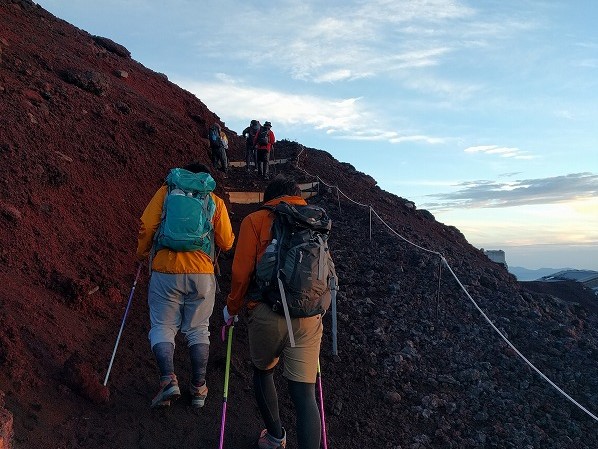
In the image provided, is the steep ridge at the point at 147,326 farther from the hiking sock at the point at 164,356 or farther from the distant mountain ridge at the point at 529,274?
the distant mountain ridge at the point at 529,274

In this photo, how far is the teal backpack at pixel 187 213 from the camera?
16.3ft

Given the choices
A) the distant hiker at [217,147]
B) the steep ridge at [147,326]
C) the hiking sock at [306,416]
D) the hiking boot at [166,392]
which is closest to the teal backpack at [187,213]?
the hiking boot at [166,392]

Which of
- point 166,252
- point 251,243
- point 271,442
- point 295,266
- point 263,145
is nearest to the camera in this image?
point 295,266

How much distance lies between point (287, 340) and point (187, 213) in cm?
148

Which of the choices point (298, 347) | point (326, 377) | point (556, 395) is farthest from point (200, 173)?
point (556, 395)

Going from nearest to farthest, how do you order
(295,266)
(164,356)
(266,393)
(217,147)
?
(295,266) < (266,393) < (164,356) < (217,147)

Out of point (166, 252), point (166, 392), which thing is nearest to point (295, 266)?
point (166, 252)

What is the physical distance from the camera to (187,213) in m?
4.98

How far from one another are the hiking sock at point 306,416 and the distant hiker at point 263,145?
1236 centimetres

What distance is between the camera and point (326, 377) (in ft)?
21.9

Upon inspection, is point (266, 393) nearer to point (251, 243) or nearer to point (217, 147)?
point (251, 243)

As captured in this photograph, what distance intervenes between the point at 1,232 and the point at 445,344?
5.69 meters

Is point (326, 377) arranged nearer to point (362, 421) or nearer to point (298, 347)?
point (362, 421)

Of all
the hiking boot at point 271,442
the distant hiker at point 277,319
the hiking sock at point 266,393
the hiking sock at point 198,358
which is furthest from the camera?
the hiking sock at point 198,358
